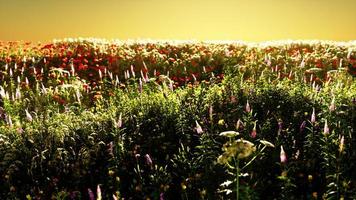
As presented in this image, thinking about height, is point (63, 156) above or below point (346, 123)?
below

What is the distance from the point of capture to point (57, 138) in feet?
25.2

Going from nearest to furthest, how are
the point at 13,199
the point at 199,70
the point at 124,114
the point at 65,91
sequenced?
the point at 13,199 < the point at 124,114 < the point at 65,91 < the point at 199,70

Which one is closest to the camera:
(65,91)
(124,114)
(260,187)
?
(260,187)

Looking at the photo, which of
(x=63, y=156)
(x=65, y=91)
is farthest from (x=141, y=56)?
(x=63, y=156)

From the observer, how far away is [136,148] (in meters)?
6.93

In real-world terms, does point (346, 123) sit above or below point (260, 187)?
above

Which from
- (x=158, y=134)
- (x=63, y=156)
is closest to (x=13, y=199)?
(x=63, y=156)

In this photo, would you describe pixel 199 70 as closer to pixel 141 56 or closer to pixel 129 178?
pixel 141 56

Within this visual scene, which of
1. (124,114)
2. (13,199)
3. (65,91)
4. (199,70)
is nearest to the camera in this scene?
(13,199)

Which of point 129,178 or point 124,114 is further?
point 124,114

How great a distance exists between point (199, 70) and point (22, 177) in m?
8.42

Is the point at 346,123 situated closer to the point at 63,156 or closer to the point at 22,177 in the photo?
the point at 63,156

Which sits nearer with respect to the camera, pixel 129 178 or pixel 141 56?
pixel 129 178

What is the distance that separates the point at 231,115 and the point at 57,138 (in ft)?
9.01
